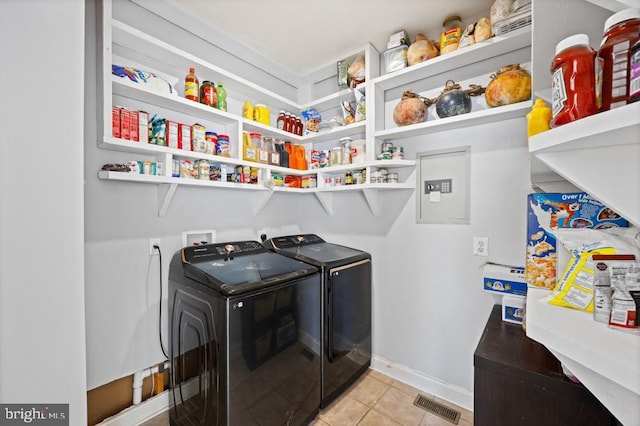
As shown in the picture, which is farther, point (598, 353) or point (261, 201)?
point (261, 201)

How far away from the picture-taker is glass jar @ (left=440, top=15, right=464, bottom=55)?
6.07 ft

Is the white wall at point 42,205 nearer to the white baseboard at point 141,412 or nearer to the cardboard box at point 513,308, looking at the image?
the white baseboard at point 141,412

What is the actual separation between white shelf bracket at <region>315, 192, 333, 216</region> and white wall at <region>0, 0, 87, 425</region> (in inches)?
78.9

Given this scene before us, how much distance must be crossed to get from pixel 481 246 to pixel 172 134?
238cm

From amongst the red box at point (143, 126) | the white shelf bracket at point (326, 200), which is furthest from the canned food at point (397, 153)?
the red box at point (143, 126)

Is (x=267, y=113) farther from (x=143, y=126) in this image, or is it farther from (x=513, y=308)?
(x=513, y=308)

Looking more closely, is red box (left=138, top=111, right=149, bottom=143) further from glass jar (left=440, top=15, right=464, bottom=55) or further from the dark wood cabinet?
the dark wood cabinet

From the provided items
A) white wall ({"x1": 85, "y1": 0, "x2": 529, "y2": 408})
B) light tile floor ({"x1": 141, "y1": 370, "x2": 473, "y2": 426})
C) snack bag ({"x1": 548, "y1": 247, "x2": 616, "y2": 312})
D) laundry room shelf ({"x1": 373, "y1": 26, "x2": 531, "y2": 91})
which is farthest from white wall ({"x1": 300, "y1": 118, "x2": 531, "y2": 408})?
snack bag ({"x1": 548, "y1": 247, "x2": 616, "y2": 312})

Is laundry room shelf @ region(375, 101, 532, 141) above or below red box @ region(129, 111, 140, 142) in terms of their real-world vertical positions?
above

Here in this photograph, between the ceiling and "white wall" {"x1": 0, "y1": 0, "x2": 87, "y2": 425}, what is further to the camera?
the ceiling

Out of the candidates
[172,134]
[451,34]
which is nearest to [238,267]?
[172,134]

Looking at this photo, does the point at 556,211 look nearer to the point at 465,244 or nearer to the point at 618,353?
the point at 618,353

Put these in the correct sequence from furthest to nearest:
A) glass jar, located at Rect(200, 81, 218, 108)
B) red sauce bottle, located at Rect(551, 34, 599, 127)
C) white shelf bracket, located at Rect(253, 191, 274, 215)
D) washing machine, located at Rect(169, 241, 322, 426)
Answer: white shelf bracket, located at Rect(253, 191, 274, 215) → glass jar, located at Rect(200, 81, 218, 108) → washing machine, located at Rect(169, 241, 322, 426) → red sauce bottle, located at Rect(551, 34, 599, 127)

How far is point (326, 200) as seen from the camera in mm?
2734
